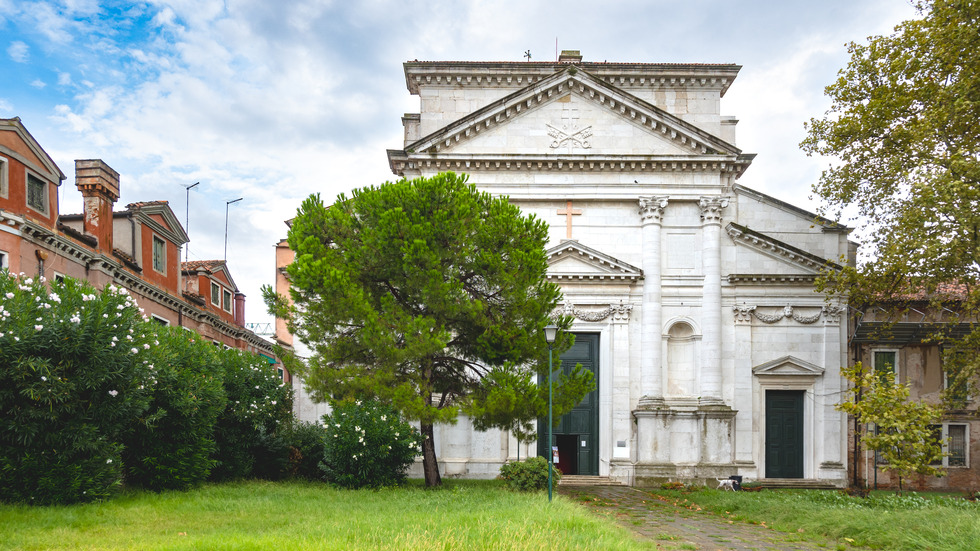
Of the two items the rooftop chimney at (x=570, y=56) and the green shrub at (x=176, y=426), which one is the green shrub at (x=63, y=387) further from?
the rooftop chimney at (x=570, y=56)

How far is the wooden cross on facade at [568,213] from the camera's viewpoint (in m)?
27.6

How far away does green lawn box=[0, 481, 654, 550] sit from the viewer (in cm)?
1126

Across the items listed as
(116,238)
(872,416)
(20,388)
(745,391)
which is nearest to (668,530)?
(872,416)

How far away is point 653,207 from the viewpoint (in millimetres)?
27344

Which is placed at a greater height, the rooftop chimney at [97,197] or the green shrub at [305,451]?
the rooftop chimney at [97,197]

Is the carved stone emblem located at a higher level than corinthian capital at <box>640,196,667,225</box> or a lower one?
higher

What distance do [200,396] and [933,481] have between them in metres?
25.6

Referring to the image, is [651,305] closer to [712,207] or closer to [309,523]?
[712,207]

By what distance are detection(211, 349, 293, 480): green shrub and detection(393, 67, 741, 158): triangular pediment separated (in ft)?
32.1

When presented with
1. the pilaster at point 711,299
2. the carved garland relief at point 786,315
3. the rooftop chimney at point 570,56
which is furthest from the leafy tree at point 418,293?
the rooftop chimney at point 570,56

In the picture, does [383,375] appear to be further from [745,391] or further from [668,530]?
[745,391]

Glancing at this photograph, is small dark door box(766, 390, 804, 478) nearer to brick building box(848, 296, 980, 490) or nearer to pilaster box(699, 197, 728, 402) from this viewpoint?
brick building box(848, 296, 980, 490)

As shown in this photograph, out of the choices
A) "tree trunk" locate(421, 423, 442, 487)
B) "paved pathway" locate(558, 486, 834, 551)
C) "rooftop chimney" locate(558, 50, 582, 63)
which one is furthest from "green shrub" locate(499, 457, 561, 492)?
"rooftop chimney" locate(558, 50, 582, 63)

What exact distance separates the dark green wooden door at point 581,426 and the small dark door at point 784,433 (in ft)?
21.1
